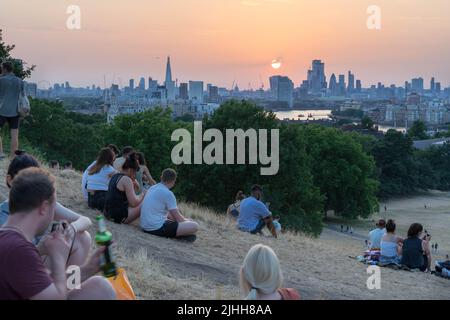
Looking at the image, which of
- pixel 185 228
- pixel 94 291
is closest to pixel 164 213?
pixel 185 228

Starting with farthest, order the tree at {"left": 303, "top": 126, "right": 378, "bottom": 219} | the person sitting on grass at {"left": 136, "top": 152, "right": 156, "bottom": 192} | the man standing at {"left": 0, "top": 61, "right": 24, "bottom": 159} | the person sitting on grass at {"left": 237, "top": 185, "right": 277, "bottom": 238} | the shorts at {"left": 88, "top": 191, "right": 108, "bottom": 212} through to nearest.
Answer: the tree at {"left": 303, "top": 126, "right": 378, "bottom": 219} < the person sitting on grass at {"left": 237, "top": 185, "right": 277, "bottom": 238} < the person sitting on grass at {"left": 136, "top": 152, "right": 156, "bottom": 192} < the man standing at {"left": 0, "top": 61, "right": 24, "bottom": 159} < the shorts at {"left": 88, "top": 191, "right": 108, "bottom": 212}

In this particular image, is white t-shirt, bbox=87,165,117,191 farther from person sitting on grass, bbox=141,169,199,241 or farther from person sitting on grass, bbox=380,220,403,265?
person sitting on grass, bbox=380,220,403,265

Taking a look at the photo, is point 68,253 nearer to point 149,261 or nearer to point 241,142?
point 149,261

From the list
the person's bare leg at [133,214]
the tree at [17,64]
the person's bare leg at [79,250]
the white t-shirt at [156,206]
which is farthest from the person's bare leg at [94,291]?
the tree at [17,64]

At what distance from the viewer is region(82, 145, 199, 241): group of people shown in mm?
9958

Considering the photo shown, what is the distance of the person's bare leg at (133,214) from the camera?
34.3 feet

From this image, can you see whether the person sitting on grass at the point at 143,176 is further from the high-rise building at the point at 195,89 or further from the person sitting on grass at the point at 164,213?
the high-rise building at the point at 195,89

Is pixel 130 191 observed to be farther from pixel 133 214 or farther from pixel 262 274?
pixel 262 274

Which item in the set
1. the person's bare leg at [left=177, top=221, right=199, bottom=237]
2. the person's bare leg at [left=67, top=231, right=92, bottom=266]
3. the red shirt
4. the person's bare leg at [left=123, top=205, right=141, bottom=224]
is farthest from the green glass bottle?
the person's bare leg at [left=123, top=205, right=141, bottom=224]

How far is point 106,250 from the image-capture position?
15.3 ft

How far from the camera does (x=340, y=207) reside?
54.1 meters

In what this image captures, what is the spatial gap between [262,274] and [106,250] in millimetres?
1145

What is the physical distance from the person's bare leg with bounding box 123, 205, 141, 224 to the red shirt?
21.1 feet
